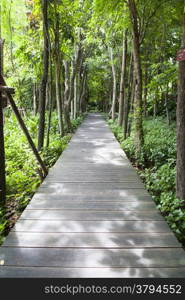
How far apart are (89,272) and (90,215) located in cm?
126

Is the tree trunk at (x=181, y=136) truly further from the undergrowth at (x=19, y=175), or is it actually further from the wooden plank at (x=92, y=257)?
the undergrowth at (x=19, y=175)

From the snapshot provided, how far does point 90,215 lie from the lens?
378cm

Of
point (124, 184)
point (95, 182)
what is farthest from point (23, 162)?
point (124, 184)

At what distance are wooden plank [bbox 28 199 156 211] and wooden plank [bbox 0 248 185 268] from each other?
115cm

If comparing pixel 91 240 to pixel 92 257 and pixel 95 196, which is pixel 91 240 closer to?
pixel 92 257

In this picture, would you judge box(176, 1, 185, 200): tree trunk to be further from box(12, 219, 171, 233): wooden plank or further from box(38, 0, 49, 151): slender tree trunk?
box(38, 0, 49, 151): slender tree trunk

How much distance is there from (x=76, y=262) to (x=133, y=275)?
62 cm

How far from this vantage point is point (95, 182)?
5344mm

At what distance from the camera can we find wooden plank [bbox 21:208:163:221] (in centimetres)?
367

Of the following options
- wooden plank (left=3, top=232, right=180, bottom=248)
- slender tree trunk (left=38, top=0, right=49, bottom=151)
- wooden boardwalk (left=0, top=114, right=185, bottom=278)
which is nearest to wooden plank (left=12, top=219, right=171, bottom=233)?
wooden boardwalk (left=0, top=114, right=185, bottom=278)

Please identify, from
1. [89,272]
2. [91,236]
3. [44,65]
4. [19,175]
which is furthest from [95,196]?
[44,65]

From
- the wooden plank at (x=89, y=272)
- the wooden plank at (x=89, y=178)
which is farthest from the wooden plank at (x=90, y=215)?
the wooden plank at (x=89, y=178)

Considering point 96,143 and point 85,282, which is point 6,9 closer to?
point 96,143

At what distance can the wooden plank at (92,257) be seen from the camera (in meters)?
2.65
